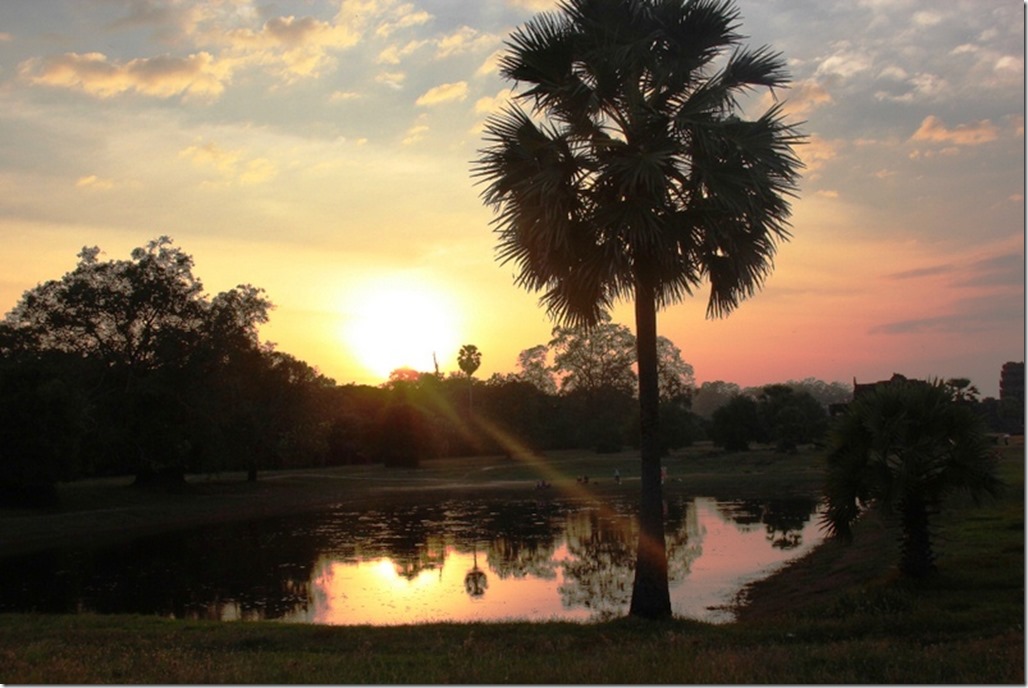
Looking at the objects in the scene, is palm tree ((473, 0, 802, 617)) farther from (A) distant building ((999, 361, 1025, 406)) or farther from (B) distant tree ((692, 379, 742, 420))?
(B) distant tree ((692, 379, 742, 420))

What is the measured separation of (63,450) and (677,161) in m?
30.8

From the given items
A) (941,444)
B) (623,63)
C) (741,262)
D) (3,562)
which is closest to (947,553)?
(941,444)

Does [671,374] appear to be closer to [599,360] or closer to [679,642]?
[599,360]

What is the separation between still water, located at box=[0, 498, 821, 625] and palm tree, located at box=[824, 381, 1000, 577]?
3.29 meters

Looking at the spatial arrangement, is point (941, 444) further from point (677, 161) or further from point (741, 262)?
point (677, 161)

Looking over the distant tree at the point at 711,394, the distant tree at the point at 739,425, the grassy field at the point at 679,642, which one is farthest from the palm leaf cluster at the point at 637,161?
the distant tree at the point at 711,394

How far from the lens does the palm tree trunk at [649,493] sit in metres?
13.1

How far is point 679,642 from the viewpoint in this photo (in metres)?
10.3

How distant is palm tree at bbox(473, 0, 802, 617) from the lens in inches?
509

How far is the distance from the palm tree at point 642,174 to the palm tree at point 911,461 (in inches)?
105

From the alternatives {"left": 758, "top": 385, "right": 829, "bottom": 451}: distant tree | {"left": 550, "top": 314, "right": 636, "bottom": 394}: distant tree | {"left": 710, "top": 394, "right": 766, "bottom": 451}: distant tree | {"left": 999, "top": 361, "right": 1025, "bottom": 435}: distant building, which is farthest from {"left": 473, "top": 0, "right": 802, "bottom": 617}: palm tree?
{"left": 550, "top": 314, "right": 636, "bottom": 394}: distant tree

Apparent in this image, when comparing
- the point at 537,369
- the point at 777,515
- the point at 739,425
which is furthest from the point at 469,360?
the point at 777,515

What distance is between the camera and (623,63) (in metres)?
13.0

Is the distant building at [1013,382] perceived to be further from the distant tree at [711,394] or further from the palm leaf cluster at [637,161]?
the distant tree at [711,394]
